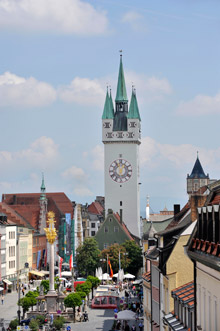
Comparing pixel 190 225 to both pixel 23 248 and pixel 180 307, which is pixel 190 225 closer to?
pixel 180 307

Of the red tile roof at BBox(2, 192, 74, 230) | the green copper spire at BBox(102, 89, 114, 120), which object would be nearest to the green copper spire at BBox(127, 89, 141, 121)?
the green copper spire at BBox(102, 89, 114, 120)

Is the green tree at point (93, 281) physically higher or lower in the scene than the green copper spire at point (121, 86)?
lower

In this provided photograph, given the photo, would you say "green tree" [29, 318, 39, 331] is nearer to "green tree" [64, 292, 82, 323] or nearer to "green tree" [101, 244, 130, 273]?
"green tree" [64, 292, 82, 323]

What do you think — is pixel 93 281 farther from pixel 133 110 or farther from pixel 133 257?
pixel 133 110

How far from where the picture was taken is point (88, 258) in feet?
385

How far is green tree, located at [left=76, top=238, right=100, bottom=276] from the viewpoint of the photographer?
384 feet

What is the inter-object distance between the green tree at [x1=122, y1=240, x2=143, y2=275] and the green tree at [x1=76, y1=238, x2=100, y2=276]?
14.3ft

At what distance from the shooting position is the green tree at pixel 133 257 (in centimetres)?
11625

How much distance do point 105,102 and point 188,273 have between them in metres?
132

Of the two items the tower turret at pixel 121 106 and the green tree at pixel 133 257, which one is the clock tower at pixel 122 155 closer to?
the tower turret at pixel 121 106

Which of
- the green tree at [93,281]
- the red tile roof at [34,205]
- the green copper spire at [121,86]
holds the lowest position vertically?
the green tree at [93,281]

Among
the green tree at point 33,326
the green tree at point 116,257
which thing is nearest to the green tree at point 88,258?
the green tree at point 116,257

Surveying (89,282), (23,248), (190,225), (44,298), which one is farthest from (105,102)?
(190,225)

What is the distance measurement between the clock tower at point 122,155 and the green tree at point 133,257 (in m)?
34.0
